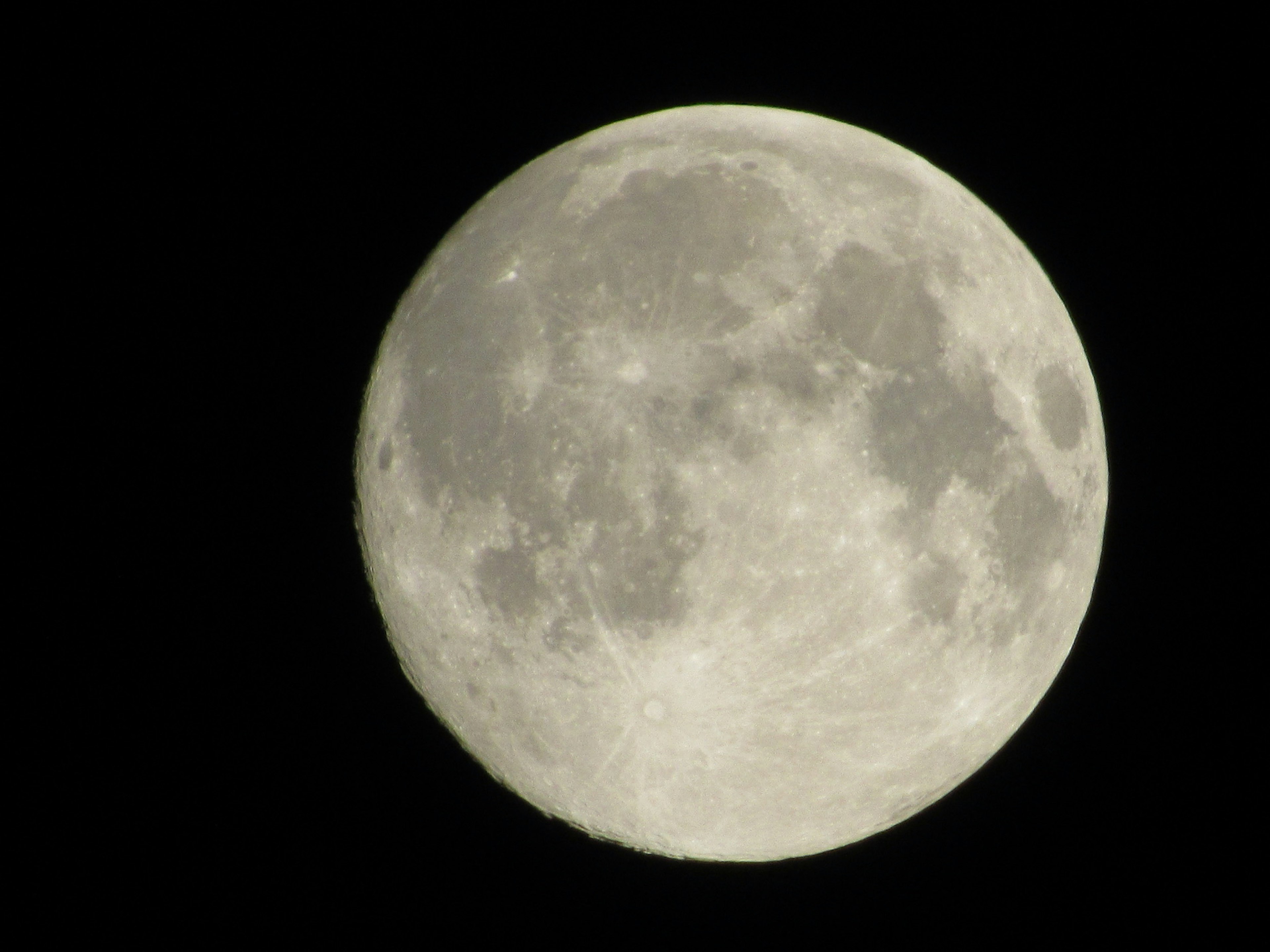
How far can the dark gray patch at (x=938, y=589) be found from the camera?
13.6 ft

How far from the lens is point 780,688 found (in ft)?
A: 13.7

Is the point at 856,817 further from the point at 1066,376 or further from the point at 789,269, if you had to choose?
the point at 789,269

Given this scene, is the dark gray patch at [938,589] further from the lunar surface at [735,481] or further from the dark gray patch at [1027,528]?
the dark gray patch at [1027,528]

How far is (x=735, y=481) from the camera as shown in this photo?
395cm

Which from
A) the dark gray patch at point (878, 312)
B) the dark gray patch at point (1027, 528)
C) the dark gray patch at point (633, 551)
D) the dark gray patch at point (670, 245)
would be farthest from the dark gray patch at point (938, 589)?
the dark gray patch at point (670, 245)

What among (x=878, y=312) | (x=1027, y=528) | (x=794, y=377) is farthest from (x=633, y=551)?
(x=1027, y=528)

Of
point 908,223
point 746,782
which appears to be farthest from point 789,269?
point 746,782

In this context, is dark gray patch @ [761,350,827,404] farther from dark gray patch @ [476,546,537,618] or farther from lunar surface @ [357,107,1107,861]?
dark gray patch @ [476,546,537,618]

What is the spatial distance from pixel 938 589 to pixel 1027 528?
573 mm

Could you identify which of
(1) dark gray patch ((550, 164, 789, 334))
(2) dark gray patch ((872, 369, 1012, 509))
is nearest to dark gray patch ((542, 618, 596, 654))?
(1) dark gray patch ((550, 164, 789, 334))

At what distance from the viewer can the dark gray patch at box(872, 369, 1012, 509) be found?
4062 millimetres

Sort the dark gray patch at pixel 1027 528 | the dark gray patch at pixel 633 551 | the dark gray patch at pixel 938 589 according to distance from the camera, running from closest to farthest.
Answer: the dark gray patch at pixel 633 551, the dark gray patch at pixel 938 589, the dark gray patch at pixel 1027 528

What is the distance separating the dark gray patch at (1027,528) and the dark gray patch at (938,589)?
0.88 feet

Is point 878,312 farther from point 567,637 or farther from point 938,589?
point 567,637
